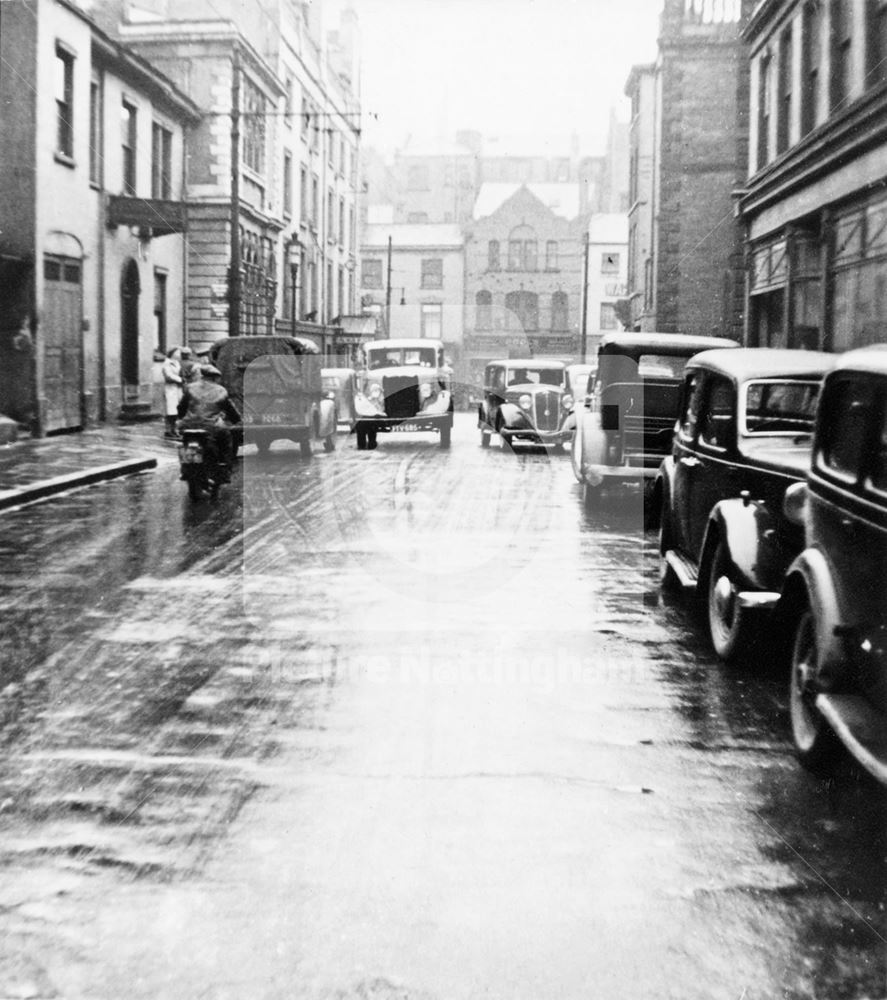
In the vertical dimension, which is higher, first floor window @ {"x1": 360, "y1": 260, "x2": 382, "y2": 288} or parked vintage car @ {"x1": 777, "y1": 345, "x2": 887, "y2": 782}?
first floor window @ {"x1": 360, "y1": 260, "x2": 382, "y2": 288}

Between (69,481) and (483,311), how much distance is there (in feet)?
211

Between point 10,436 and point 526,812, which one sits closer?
point 526,812

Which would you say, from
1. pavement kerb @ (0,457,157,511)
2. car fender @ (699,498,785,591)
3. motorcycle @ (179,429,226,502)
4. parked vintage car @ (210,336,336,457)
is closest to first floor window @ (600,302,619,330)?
parked vintage car @ (210,336,336,457)

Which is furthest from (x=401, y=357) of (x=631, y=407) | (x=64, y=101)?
(x=631, y=407)

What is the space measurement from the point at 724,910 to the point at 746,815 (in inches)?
37.2

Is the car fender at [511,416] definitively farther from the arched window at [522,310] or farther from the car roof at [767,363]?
the arched window at [522,310]

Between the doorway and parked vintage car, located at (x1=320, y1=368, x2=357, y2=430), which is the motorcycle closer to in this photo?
parked vintage car, located at (x1=320, y1=368, x2=357, y2=430)

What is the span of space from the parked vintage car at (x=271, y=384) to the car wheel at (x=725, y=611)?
48.5 ft

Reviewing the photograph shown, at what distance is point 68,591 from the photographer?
9266 mm

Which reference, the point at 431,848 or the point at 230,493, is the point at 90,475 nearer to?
the point at 230,493

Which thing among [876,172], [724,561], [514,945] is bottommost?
[514,945]

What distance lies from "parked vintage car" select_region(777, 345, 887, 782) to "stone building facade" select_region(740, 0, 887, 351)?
12.7 meters

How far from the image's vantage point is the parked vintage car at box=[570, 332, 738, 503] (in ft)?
48.6

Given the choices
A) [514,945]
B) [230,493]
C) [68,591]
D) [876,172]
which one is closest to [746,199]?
[876,172]
